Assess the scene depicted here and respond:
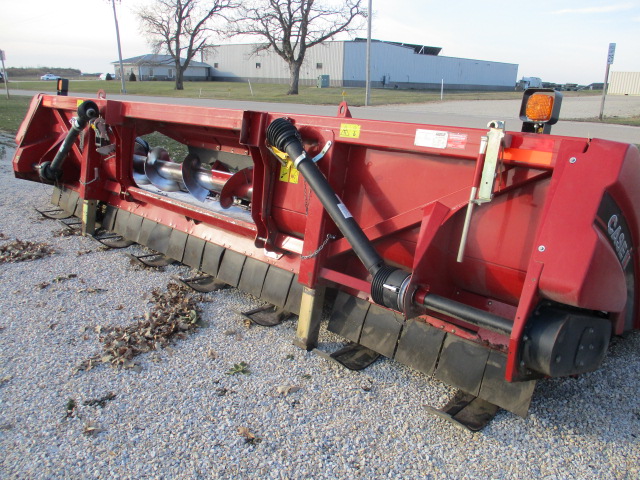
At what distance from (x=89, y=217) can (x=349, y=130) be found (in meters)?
3.11

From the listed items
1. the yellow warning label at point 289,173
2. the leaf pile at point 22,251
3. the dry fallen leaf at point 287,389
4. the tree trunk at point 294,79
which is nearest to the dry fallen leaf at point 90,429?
the dry fallen leaf at point 287,389

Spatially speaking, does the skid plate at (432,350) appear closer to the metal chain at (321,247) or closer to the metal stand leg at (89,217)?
the metal chain at (321,247)

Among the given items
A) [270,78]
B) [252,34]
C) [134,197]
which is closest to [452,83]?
[270,78]

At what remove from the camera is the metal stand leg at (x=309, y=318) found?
3.10 metres

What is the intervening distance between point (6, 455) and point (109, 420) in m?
0.41

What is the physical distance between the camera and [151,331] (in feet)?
10.6

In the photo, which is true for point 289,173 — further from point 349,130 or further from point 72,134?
point 72,134

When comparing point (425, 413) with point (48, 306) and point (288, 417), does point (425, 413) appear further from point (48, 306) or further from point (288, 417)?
point (48, 306)

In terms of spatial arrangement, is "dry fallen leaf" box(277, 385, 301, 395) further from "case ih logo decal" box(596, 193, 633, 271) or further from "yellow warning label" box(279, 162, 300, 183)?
"case ih logo decal" box(596, 193, 633, 271)

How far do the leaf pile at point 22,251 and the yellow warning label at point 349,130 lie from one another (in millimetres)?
3000

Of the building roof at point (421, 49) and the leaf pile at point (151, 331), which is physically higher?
the building roof at point (421, 49)

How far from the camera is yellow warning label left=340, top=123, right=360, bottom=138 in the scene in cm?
286

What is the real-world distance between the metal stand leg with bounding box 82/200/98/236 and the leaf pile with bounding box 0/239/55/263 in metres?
0.37

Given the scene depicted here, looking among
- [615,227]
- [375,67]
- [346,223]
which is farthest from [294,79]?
[615,227]
